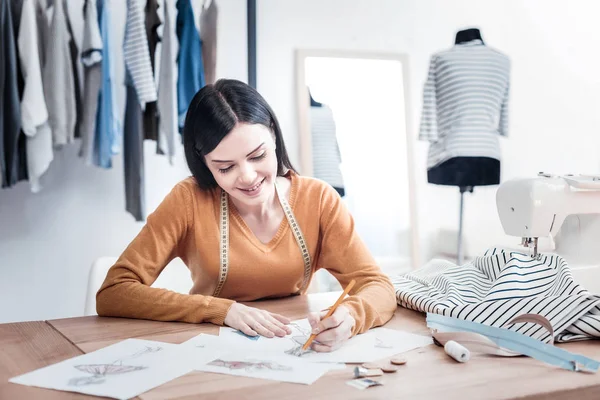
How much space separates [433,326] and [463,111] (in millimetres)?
2362

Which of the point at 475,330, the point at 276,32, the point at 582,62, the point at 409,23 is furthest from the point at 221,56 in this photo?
the point at 475,330

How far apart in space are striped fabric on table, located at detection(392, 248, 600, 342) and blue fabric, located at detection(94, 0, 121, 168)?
1.63 meters

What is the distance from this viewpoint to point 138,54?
2881mm

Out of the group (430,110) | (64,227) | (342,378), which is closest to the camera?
(342,378)

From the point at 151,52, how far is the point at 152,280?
1.68 metres

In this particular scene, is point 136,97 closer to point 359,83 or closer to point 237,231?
point 359,83

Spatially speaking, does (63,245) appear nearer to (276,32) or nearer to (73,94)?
(73,94)

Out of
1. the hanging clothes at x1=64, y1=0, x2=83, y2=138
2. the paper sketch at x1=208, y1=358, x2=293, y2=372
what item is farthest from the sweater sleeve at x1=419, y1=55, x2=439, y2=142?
the paper sketch at x1=208, y1=358, x2=293, y2=372

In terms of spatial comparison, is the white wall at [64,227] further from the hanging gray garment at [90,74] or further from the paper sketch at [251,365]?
the paper sketch at [251,365]

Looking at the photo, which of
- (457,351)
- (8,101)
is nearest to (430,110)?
(8,101)

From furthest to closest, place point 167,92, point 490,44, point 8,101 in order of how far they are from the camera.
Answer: point 490,44, point 167,92, point 8,101

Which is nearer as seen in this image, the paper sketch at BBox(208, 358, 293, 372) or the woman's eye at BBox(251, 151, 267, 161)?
the paper sketch at BBox(208, 358, 293, 372)

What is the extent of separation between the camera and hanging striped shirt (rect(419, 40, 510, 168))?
345cm

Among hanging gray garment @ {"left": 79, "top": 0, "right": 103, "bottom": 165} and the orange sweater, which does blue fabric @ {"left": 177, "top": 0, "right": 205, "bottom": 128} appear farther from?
the orange sweater
